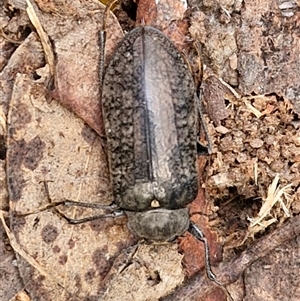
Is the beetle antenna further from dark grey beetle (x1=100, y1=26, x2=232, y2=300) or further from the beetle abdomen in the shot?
the beetle abdomen

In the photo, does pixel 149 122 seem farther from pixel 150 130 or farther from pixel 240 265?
pixel 240 265

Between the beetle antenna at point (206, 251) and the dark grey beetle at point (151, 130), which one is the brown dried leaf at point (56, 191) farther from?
the beetle antenna at point (206, 251)

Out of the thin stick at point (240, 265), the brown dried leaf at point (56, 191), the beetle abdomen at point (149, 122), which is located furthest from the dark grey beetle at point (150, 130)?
the thin stick at point (240, 265)

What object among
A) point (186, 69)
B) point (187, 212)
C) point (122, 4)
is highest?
point (122, 4)

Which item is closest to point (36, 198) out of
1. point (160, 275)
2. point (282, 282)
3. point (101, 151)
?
point (101, 151)

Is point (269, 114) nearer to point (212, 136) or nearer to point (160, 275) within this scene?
point (212, 136)

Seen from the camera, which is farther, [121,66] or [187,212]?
[187,212]

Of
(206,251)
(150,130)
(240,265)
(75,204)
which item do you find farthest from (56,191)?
(240,265)

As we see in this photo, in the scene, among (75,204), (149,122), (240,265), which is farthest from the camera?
(240,265)
